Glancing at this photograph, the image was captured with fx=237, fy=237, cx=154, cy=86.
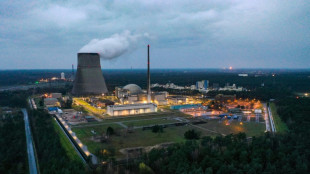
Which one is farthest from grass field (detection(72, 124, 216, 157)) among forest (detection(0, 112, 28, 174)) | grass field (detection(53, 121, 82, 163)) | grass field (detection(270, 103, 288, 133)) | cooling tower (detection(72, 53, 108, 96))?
cooling tower (detection(72, 53, 108, 96))

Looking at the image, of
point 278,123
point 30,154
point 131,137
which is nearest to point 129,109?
point 131,137

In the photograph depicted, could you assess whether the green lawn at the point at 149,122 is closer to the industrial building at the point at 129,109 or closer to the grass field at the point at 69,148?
the industrial building at the point at 129,109

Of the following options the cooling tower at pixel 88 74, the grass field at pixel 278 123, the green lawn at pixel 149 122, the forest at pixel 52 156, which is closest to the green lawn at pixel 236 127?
the grass field at pixel 278 123

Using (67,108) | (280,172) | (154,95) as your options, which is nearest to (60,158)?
(280,172)

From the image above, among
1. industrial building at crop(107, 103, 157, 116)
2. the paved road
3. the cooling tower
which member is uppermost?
the cooling tower

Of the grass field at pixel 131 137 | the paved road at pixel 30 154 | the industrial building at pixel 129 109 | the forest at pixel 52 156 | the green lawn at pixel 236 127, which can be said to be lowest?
the paved road at pixel 30 154

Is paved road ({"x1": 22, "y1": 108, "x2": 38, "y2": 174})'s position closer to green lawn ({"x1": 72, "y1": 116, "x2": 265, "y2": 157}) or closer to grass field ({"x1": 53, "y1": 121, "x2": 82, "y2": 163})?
grass field ({"x1": 53, "y1": 121, "x2": 82, "y2": 163})
